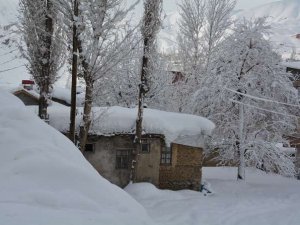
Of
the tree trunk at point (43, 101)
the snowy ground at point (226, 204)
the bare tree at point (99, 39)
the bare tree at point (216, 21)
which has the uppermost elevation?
the bare tree at point (216, 21)

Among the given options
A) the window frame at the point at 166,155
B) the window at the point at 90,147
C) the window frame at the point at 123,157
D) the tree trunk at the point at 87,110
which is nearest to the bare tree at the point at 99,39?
the tree trunk at the point at 87,110

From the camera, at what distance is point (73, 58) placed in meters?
12.2

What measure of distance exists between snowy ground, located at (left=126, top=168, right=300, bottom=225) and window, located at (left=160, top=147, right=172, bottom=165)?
1.63 m

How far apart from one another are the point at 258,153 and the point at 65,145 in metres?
15.3

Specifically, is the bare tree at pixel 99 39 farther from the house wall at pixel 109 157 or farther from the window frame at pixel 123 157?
the window frame at pixel 123 157

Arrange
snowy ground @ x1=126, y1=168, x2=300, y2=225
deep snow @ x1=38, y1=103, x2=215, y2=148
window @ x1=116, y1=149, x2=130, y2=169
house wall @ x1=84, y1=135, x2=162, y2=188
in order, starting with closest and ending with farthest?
snowy ground @ x1=126, y1=168, x2=300, y2=225
deep snow @ x1=38, y1=103, x2=215, y2=148
house wall @ x1=84, y1=135, x2=162, y2=188
window @ x1=116, y1=149, x2=130, y2=169

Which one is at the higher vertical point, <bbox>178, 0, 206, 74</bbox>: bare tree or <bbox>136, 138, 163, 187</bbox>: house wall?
<bbox>178, 0, 206, 74</bbox>: bare tree

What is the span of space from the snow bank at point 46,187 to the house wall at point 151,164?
10.8 m

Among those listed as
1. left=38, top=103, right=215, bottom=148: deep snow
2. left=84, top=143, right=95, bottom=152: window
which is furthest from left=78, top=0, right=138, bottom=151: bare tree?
left=84, top=143, right=95, bottom=152: window

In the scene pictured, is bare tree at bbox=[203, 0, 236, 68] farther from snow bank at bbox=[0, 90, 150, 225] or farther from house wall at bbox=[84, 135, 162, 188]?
snow bank at bbox=[0, 90, 150, 225]

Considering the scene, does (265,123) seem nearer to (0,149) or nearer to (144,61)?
(144,61)

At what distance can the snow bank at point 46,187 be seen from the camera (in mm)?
4570

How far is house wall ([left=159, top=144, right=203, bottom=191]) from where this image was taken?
1805 cm

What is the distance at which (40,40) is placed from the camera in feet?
48.4
